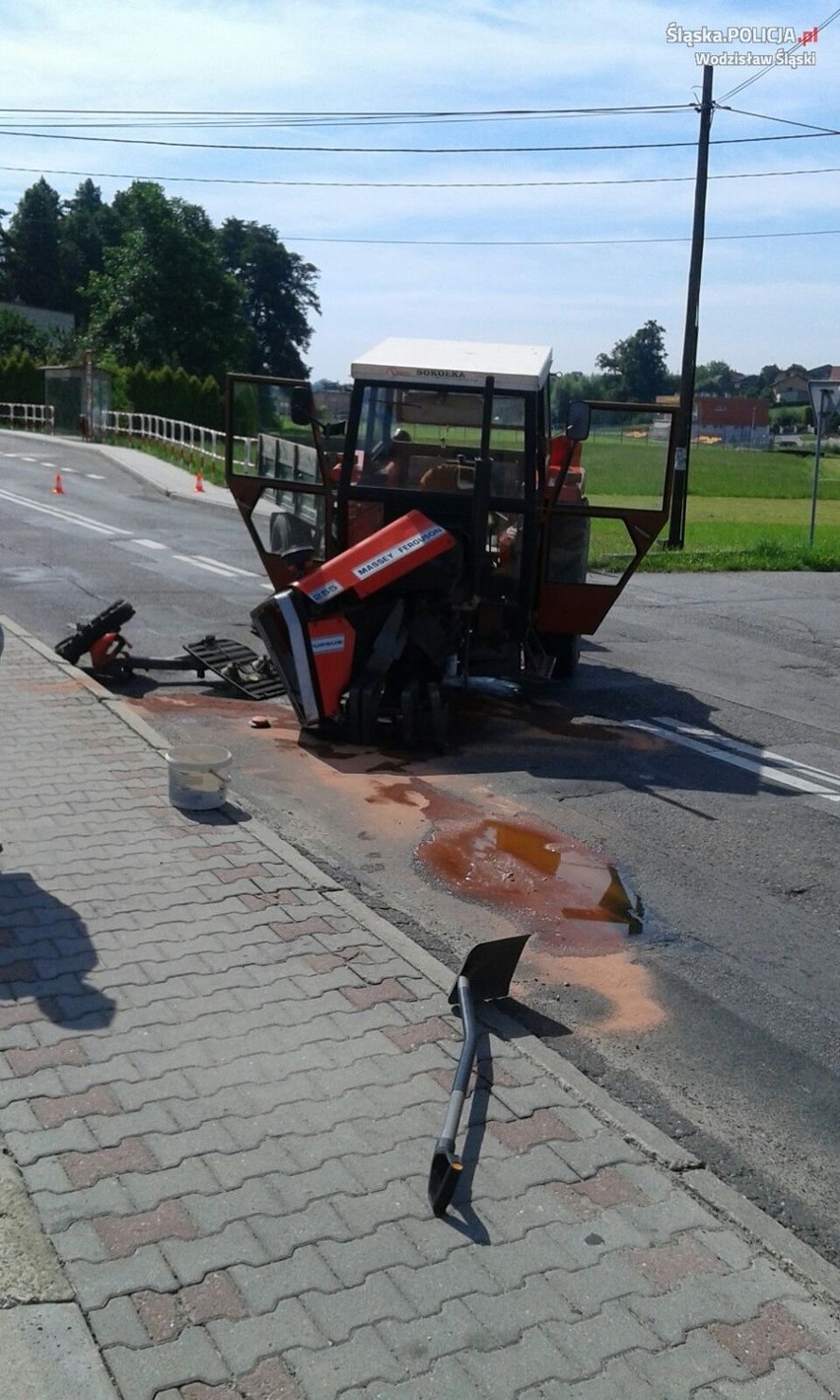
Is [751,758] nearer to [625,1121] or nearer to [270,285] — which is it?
[625,1121]

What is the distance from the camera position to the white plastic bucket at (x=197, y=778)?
7055mm

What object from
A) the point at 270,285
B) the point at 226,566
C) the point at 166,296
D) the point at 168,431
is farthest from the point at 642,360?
the point at 226,566

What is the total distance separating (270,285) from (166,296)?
3044 centimetres

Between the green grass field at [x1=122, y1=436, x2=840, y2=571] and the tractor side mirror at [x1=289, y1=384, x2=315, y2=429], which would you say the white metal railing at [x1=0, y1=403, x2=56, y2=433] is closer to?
the green grass field at [x1=122, y1=436, x2=840, y2=571]

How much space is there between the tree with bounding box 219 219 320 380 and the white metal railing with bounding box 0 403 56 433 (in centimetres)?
4463

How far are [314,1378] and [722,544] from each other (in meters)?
22.4

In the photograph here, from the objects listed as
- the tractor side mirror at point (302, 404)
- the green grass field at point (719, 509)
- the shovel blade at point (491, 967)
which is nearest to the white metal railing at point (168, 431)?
the green grass field at point (719, 509)

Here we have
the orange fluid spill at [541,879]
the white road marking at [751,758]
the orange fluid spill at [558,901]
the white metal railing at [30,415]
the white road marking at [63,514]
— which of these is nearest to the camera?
the orange fluid spill at [558,901]

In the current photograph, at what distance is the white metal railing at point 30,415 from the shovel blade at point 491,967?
49.9 meters

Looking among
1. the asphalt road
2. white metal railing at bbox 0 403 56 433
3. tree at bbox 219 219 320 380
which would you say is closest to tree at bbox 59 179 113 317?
tree at bbox 219 219 320 380

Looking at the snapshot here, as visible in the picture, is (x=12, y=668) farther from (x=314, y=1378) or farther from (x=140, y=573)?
(x=314, y=1378)

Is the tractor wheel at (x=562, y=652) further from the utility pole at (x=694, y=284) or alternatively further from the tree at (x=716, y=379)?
the tree at (x=716, y=379)

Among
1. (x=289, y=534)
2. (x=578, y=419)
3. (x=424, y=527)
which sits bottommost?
Answer: (x=289, y=534)

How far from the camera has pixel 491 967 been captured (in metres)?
5.09
